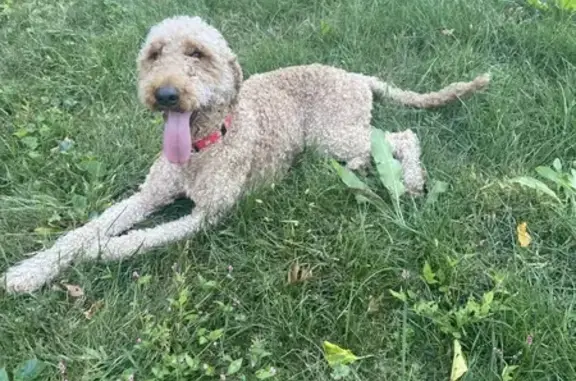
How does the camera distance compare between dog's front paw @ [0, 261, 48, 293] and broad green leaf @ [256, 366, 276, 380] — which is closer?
broad green leaf @ [256, 366, 276, 380]

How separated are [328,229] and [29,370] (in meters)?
1.45

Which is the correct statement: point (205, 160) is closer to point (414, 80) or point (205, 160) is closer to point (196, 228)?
point (196, 228)

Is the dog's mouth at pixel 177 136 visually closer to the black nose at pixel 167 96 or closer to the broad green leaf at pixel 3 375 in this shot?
the black nose at pixel 167 96

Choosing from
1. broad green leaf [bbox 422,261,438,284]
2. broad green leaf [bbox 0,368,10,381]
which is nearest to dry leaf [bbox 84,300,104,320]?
broad green leaf [bbox 0,368,10,381]

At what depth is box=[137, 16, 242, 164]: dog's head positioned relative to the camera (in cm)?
289

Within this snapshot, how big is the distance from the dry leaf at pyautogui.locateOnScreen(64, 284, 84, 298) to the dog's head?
0.73 metres

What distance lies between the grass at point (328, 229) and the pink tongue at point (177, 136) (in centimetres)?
42

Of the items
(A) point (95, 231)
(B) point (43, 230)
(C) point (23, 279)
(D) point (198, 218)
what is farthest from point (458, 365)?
(B) point (43, 230)

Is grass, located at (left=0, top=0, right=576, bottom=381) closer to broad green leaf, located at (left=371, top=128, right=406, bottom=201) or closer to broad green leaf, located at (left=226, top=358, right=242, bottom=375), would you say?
broad green leaf, located at (left=226, top=358, right=242, bottom=375)

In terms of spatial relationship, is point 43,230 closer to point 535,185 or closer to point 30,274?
point 30,274

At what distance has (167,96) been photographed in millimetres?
2863

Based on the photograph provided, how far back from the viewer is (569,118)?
11.9 feet

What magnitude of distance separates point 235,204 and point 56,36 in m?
2.45

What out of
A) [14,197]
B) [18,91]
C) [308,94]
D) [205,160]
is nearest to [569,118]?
[308,94]
